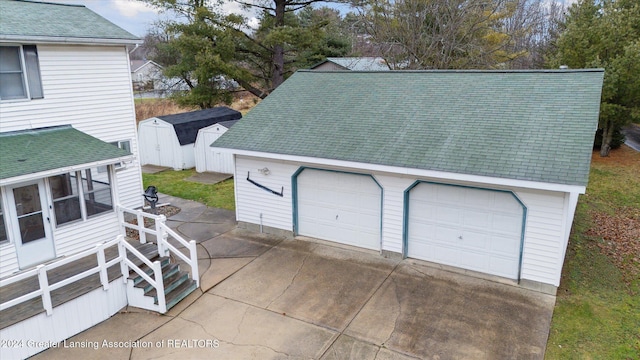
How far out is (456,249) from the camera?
968 cm

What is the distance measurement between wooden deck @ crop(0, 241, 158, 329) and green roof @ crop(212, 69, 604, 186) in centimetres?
421

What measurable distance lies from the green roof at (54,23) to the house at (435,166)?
429cm

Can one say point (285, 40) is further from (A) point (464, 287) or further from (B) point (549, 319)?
(B) point (549, 319)

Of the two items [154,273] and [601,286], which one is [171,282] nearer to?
[154,273]

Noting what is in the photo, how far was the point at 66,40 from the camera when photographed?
35.1ft

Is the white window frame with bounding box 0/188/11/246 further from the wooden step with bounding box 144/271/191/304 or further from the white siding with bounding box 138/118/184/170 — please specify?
the white siding with bounding box 138/118/184/170

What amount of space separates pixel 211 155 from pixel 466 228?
12413 mm

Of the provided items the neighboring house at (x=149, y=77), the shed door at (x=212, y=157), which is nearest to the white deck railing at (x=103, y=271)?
the shed door at (x=212, y=157)

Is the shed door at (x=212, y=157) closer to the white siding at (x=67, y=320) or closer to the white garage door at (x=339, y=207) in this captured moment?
the white garage door at (x=339, y=207)

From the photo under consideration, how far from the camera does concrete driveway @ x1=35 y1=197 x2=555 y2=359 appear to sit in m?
7.07

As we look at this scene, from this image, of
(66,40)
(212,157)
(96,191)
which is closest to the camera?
(96,191)

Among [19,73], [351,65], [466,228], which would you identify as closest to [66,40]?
[19,73]

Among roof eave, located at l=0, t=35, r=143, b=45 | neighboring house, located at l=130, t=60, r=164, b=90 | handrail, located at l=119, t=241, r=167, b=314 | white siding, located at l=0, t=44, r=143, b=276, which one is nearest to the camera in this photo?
handrail, located at l=119, t=241, r=167, b=314

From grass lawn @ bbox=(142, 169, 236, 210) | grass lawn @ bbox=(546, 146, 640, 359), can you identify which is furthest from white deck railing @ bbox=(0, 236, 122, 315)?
grass lawn @ bbox=(546, 146, 640, 359)
